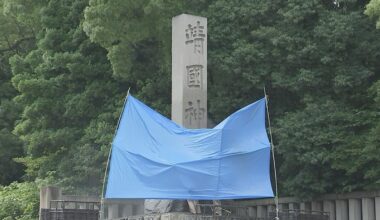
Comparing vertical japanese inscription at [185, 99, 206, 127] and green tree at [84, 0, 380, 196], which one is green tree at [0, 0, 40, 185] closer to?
green tree at [84, 0, 380, 196]

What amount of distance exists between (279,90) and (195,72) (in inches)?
162

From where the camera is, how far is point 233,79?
18.4 meters

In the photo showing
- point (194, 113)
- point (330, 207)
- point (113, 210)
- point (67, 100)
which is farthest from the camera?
point (67, 100)

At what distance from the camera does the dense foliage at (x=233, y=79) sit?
16.6 metres

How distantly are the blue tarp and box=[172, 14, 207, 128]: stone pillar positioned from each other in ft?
5.32

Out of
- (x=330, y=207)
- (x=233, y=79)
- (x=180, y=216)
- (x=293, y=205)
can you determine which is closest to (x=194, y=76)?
(x=233, y=79)

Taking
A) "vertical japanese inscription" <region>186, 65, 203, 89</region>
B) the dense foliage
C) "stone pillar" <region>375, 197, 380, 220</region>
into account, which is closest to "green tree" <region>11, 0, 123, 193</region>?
the dense foliage

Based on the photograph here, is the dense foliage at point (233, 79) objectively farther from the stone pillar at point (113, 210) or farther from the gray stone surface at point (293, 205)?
the stone pillar at point (113, 210)

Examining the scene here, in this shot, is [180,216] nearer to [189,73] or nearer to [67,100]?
[189,73]

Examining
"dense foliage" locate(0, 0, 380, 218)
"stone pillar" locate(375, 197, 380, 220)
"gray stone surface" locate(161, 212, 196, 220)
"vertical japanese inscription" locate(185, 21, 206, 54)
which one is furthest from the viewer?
"dense foliage" locate(0, 0, 380, 218)

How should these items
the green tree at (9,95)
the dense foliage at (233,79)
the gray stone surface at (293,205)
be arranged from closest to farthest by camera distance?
the dense foliage at (233,79) < the gray stone surface at (293,205) < the green tree at (9,95)

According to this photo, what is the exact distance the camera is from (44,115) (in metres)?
22.2

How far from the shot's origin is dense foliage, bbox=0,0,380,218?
1662 centimetres

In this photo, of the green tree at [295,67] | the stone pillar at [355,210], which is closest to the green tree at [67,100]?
the green tree at [295,67]
